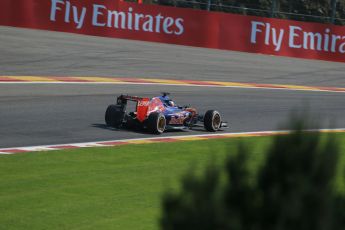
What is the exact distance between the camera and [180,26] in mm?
29344

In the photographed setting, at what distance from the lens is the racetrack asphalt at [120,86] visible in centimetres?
1479

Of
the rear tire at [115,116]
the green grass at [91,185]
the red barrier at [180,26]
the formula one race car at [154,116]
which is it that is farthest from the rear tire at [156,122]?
the red barrier at [180,26]

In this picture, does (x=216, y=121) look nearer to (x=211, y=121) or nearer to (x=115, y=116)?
(x=211, y=121)

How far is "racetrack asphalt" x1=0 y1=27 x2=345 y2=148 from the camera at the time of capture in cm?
1479

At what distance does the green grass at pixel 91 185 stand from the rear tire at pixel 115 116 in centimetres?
145

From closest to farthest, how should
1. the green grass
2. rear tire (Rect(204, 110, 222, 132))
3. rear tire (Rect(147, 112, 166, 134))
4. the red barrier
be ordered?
the green grass → rear tire (Rect(147, 112, 166, 134)) → rear tire (Rect(204, 110, 222, 132)) → the red barrier

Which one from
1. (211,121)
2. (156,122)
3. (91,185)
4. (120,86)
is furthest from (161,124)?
(120,86)

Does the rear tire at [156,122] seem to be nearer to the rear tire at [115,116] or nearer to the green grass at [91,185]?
the rear tire at [115,116]

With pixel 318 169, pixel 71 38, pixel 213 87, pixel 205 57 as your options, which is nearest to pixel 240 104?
pixel 213 87

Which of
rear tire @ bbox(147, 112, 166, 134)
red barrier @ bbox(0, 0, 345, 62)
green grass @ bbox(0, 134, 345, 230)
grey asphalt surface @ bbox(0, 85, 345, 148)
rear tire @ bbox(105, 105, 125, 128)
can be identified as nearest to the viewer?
green grass @ bbox(0, 134, 345, 230)

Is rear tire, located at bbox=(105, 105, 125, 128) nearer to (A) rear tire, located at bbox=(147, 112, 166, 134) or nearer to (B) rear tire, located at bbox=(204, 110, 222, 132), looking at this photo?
(A) rear tire, located at bbox=(147, 112, 166, 134)

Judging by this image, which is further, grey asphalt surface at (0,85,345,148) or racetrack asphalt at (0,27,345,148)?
racetrack asphalt at (0,27,345,148)

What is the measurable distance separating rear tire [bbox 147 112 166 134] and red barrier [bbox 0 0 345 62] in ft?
46.9

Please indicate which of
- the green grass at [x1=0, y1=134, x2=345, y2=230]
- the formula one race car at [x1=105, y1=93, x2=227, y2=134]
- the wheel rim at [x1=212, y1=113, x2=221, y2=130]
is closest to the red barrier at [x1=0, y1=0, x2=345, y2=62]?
the wheel rim at [x1=212, y1=113, x2=221, y2=130]
